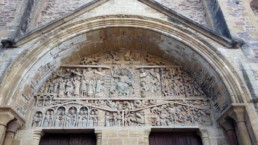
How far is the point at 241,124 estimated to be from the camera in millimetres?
4406

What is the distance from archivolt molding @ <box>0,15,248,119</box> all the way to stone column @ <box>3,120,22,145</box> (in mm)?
456

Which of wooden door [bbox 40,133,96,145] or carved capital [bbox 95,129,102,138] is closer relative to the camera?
carved capital [bbox 95,129,102,138]

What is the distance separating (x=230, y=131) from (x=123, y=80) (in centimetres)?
263

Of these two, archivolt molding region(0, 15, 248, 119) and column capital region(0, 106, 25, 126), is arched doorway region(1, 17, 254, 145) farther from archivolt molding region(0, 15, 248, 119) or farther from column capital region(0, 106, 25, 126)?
column capital region(0, 106, 25, 126)

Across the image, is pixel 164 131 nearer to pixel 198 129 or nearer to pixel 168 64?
pixel 198 129

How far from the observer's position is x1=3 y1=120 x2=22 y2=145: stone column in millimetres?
4530

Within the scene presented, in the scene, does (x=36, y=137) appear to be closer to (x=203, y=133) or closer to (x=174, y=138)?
(x=174, y=138)

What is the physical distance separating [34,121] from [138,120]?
88.7 inches

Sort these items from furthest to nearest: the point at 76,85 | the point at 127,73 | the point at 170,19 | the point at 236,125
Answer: the point at 127,73, the point at 170,19, the point at 76,85, the point at 236,125

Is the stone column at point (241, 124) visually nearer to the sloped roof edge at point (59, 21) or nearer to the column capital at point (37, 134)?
the column capital at point (37, 134)

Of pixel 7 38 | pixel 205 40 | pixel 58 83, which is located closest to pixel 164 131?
pixel 205 40

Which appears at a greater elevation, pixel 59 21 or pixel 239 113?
pixel 59 21

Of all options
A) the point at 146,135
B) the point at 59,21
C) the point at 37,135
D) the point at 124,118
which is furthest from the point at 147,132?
the point at 59,21

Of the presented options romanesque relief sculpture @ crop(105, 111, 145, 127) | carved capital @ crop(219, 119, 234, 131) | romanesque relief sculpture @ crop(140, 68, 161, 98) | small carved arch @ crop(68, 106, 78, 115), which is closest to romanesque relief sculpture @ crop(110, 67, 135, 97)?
romanesque relief sculpture @ crop(140, 68, 161, 98)
